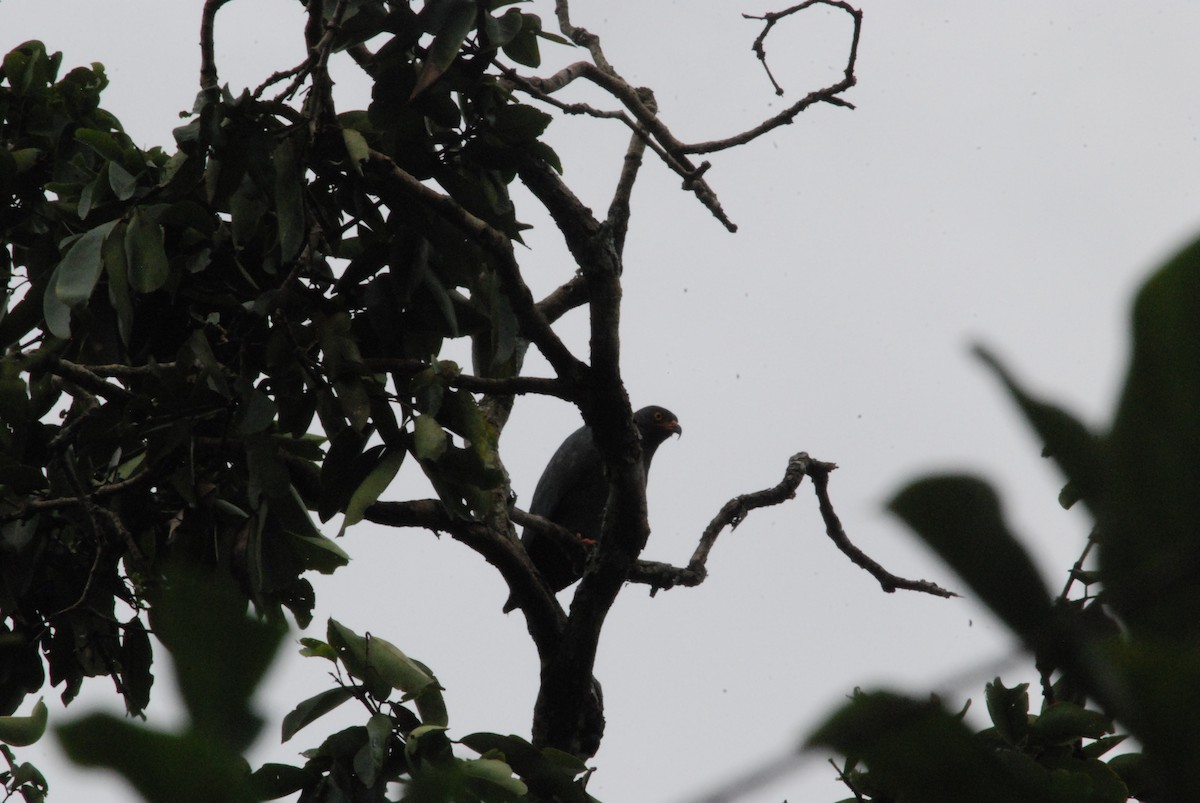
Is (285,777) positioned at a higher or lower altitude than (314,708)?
lower

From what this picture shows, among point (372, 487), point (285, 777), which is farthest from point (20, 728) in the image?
point (372, 487)

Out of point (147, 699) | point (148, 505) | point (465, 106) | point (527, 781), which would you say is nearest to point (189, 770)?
point (527, 781)

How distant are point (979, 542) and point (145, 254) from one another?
2.58 m

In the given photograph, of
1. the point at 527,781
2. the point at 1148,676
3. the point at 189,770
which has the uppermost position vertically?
the point at 527,781

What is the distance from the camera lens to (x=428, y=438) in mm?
2760

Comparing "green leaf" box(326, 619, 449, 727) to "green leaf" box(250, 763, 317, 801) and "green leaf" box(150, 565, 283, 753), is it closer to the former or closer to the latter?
"green leaf" box(250, 763, 317, 801)

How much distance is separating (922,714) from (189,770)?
26 cm

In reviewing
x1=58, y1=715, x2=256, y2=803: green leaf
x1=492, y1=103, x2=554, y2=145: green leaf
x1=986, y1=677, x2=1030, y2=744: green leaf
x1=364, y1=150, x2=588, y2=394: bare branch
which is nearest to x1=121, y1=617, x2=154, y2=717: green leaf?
x1=364, y1=150, x2=588, y2=394: bare branch

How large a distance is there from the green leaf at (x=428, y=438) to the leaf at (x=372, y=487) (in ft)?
0.28

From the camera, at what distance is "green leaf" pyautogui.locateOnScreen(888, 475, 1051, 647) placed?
38 cm

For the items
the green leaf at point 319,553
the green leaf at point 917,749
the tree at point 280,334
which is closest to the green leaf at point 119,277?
the tree at point 280,334

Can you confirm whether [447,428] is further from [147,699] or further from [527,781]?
[147,699]

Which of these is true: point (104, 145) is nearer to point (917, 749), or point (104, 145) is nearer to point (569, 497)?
point (917, 749)

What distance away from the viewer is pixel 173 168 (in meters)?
2.85
